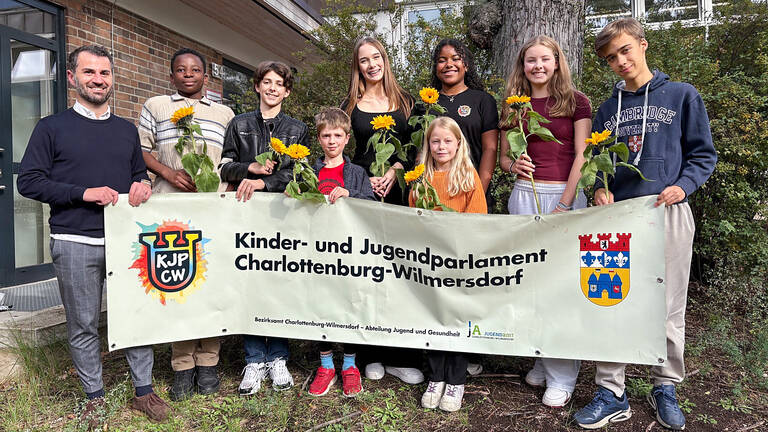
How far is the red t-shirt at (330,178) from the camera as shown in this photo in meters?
3.25

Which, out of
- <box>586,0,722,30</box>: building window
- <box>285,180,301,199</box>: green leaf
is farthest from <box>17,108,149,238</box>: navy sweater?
<box>586,0,722,30</box>: building window

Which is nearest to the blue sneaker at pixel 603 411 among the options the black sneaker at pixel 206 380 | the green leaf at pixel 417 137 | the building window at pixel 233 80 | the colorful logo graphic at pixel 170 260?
the green leaf at pixel 417 137

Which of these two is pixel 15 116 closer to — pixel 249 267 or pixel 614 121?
pixel 249 267

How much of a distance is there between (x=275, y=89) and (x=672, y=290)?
8.98 feet

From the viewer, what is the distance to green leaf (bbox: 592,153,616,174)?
2.66 metres

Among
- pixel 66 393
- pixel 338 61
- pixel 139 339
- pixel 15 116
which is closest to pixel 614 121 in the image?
pixel 139 339

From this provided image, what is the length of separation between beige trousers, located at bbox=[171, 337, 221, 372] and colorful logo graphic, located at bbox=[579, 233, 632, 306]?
7.75 feet

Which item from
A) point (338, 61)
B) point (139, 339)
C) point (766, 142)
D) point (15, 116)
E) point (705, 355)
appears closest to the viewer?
point (139, 339)

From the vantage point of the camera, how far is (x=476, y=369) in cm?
356

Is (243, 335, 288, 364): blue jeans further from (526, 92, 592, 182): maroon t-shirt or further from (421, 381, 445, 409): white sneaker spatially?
(526, 92, 592, 182): maroon t-shirt

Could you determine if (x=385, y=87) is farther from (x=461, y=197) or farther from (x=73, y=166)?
(x=73, y=166)

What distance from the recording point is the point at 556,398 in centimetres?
305

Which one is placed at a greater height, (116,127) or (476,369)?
(116,127)

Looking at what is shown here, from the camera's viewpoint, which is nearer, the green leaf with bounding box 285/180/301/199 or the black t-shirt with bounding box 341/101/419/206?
the green leaf with bounding box 285/180/301/199
